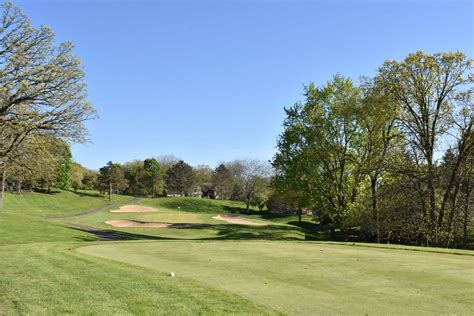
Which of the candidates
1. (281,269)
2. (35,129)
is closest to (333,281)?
(281,269)

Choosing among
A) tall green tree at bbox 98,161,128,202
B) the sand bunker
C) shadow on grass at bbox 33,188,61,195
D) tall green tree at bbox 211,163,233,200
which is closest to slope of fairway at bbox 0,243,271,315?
the sand bunker

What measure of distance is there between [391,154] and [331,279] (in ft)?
83.5

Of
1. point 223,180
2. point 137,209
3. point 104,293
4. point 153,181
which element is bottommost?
point 137,209

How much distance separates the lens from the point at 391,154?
108ft

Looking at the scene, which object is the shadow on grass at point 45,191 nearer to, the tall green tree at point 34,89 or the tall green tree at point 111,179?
the tall green tree at point 111,179

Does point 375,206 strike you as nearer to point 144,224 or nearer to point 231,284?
point 231,284

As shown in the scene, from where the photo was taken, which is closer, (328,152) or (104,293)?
(104,293)

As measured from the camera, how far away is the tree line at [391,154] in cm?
2994

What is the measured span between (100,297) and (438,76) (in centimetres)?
2991

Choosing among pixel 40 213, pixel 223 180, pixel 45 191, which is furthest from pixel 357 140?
pixel 223 180

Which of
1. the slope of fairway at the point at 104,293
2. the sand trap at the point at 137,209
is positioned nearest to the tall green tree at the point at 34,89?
the slope of fairway at the point at 104,293

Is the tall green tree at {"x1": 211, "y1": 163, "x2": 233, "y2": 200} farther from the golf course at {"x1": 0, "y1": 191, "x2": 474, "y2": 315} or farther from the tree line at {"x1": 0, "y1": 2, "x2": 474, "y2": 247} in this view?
the golf course at {"x1": 0, "y1": 191, "x2": 474, "y2": 315}

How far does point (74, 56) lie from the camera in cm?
2198

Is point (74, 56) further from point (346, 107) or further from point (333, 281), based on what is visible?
point (346, 107)
